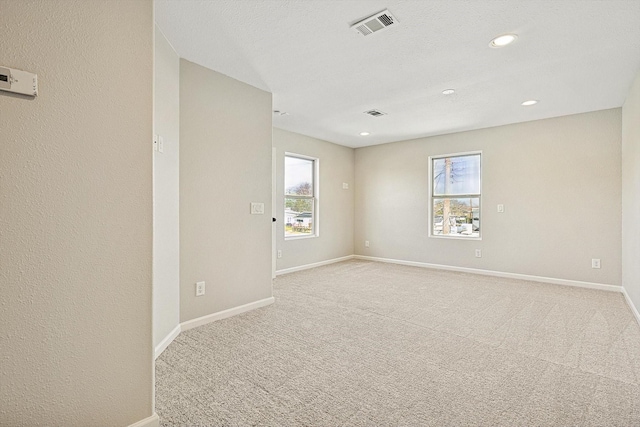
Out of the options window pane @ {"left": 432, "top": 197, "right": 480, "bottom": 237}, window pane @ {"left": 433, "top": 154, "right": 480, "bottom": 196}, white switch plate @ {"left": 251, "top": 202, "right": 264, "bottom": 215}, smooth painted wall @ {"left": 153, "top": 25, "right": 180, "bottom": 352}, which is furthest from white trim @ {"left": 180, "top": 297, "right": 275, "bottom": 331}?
window pane @ {"left": 433, "top": 154, "right": 480, "bottom": 196}

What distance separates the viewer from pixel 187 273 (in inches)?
116

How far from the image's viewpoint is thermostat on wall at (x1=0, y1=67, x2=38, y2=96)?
46.1 inches

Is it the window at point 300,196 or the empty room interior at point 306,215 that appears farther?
the window at point 300,196

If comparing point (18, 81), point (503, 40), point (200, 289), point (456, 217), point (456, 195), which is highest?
point (503, 40)

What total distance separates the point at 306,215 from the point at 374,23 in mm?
4086

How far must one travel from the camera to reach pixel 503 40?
2.54 metres

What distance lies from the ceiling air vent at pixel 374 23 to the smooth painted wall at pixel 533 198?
3805 millimetres

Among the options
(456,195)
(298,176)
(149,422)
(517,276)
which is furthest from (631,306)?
(298,176)

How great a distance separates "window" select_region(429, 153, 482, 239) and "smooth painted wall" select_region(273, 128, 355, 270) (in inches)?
70.4

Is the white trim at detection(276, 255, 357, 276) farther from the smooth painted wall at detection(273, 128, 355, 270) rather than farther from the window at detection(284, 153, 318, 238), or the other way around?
the window at detection(284, 153, 318, 238)

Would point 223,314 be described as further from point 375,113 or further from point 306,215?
point 375,113

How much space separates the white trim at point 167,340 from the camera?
241cm

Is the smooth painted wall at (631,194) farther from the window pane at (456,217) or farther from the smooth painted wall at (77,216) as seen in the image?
the smooth painted wall at (77,216)

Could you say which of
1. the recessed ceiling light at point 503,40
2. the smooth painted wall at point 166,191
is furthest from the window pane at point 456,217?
the smooth painted wall at point 166,191
